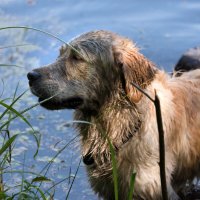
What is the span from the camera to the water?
8.47m

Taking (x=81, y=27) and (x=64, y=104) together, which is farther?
(x=81, y=27)

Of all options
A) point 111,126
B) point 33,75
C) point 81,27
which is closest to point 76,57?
point 33,75

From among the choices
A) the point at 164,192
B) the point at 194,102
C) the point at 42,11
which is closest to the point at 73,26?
the point at 42,11

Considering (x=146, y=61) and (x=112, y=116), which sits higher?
(x=146, y=61)

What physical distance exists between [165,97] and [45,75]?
3.22 ft

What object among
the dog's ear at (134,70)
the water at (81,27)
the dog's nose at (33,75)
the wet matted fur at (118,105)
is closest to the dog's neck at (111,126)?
the wet matted fur at (118,105)

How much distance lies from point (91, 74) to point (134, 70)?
32 cm

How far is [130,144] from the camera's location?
4.75m

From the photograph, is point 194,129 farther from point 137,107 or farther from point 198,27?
point 198,27

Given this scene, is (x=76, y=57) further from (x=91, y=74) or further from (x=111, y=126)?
(x=111, y=126)

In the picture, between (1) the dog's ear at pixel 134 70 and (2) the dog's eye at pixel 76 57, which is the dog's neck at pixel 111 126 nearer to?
(1) the dog's ear at pixel 134 70

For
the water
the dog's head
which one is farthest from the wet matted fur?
the water

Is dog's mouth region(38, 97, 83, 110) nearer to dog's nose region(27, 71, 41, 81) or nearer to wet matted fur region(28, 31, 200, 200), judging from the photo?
wet matted fur region(28, 31, 200, 200)

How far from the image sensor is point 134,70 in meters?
4.49
